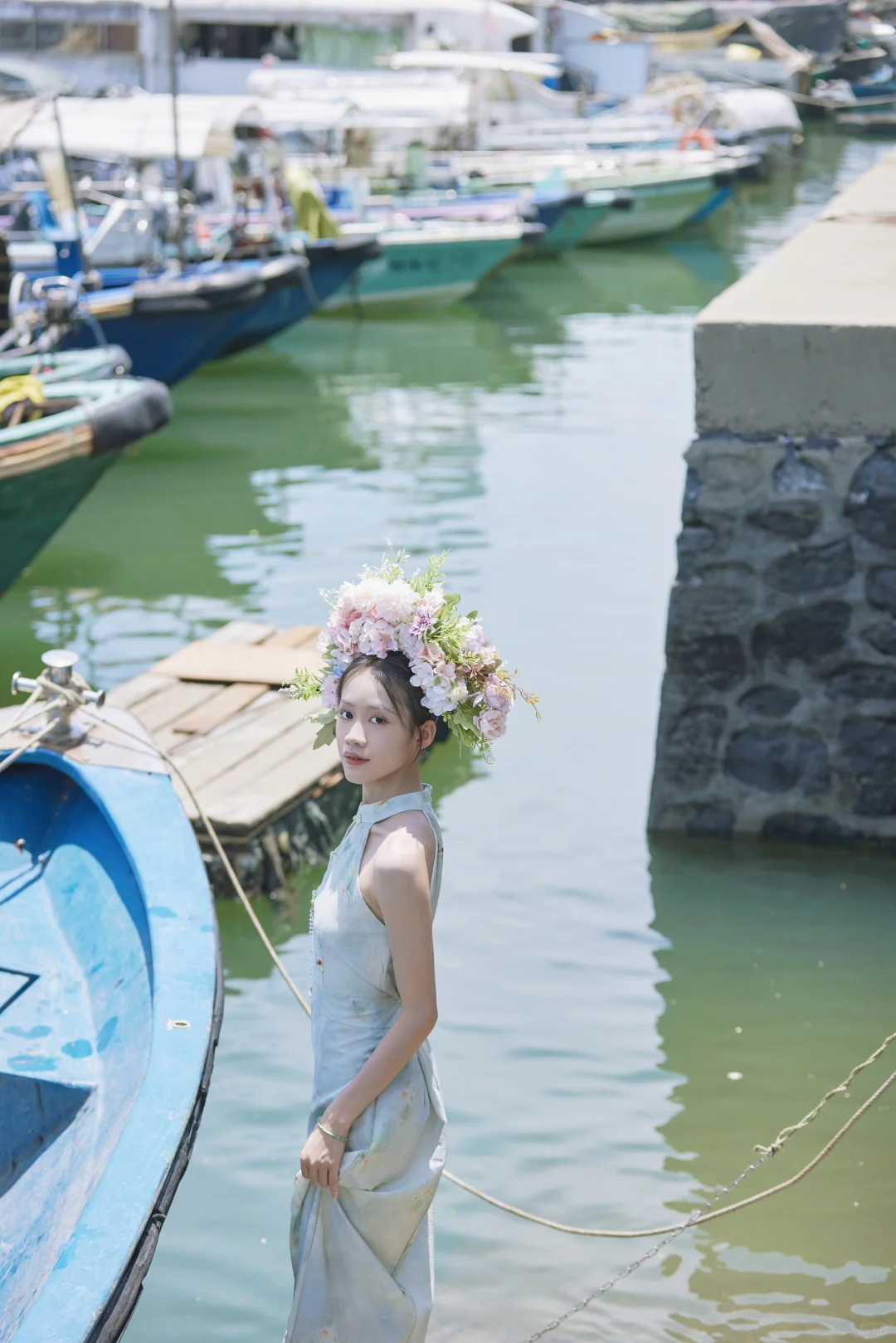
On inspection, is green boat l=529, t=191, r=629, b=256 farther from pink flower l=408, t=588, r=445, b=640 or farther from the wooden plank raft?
pink flower l=408, t=588, r=445, b=640

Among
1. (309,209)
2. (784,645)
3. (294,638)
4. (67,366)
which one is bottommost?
(294,638)

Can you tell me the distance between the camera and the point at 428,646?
2613 mm

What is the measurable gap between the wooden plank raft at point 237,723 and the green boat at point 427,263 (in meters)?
10.9

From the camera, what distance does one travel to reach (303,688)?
2.79 m

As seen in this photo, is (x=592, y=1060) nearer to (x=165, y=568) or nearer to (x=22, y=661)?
(x=22, y=661)

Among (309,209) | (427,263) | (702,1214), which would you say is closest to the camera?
(702,1214)

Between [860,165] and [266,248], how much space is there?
20181 mm

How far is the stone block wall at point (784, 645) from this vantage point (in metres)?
5.20

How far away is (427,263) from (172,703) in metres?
12.3

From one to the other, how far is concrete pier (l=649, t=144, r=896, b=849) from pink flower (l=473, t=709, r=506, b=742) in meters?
2.70

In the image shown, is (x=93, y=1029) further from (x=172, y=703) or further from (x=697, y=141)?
(x=697, y=141)

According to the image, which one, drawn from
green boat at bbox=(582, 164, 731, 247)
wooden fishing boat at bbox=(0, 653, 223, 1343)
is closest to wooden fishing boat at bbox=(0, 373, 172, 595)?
wooden fishing boat at bbox=(0, 653, 223, 1343)

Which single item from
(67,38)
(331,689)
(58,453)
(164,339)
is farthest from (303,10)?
(331,689)

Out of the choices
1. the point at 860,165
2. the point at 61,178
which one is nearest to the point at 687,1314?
the point at 61,178
